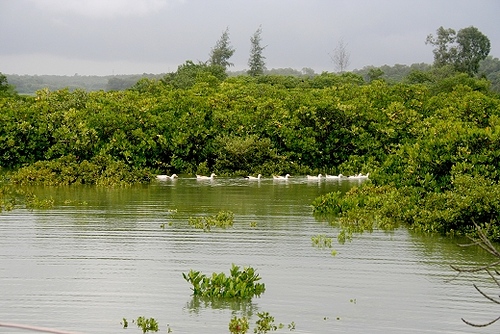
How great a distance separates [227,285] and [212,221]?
6.01 meters

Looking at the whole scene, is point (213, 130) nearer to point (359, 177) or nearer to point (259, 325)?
point (359, 177)

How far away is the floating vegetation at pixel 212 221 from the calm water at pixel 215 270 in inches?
9.7

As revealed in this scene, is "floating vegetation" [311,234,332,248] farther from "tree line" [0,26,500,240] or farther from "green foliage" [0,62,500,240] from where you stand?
"green foliage" [0,62,500,240]

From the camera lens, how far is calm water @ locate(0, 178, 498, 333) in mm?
9891

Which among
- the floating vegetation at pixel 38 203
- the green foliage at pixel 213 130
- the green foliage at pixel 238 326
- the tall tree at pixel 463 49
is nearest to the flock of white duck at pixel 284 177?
the green foliage at pixel 213 130

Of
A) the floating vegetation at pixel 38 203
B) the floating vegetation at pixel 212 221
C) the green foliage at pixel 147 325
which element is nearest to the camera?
the green foliage at pixel 147 325

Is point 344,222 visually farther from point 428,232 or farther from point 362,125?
point 362,125

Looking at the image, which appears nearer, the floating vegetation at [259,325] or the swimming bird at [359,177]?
the floating vegetation at [259,325]

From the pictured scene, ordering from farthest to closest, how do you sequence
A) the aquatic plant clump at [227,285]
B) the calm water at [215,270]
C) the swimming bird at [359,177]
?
the swimming bird at [359,177] → the aquatic plant clump at [227,285] → the calm water at [215,270]

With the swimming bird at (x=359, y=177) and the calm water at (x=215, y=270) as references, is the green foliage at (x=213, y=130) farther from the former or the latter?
the calm water at (x=215, y=270)

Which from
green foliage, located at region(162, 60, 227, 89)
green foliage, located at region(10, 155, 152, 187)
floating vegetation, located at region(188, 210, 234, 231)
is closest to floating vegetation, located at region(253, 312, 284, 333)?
floating vegetation, located at region(188, 210, 234, 231)

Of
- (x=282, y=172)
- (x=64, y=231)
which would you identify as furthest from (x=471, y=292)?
(x=282, y=172)

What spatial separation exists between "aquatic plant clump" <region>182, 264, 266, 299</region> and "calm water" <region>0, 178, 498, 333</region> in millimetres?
192

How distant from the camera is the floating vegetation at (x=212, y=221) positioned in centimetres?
1656
